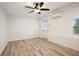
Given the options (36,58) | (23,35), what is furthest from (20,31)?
(36,58)

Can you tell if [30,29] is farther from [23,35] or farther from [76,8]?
[76,8]

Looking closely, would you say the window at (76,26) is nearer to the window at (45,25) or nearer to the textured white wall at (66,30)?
the textured white wall at (66,30)

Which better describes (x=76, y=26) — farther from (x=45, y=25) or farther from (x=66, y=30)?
(x=45, y=25)

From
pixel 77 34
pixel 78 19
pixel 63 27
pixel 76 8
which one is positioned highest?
pixel 76 8

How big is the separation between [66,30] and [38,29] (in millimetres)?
3905

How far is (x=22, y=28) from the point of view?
21.3 ft

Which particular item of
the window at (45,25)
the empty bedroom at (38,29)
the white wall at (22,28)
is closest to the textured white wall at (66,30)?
the empty bedroom at (38,29)

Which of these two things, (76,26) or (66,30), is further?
(66,30)

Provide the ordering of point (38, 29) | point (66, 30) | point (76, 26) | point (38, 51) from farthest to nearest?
point (38, 29)
point (66, 30)
point (76, 26)
point (38, 51)

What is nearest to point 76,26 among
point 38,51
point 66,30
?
point 66,30

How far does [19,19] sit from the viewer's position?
6.28 meters

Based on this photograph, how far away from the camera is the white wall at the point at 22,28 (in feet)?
18.9

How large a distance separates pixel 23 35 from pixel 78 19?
14.7 feet

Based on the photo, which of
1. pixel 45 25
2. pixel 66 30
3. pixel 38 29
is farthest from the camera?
pixel 38 29
